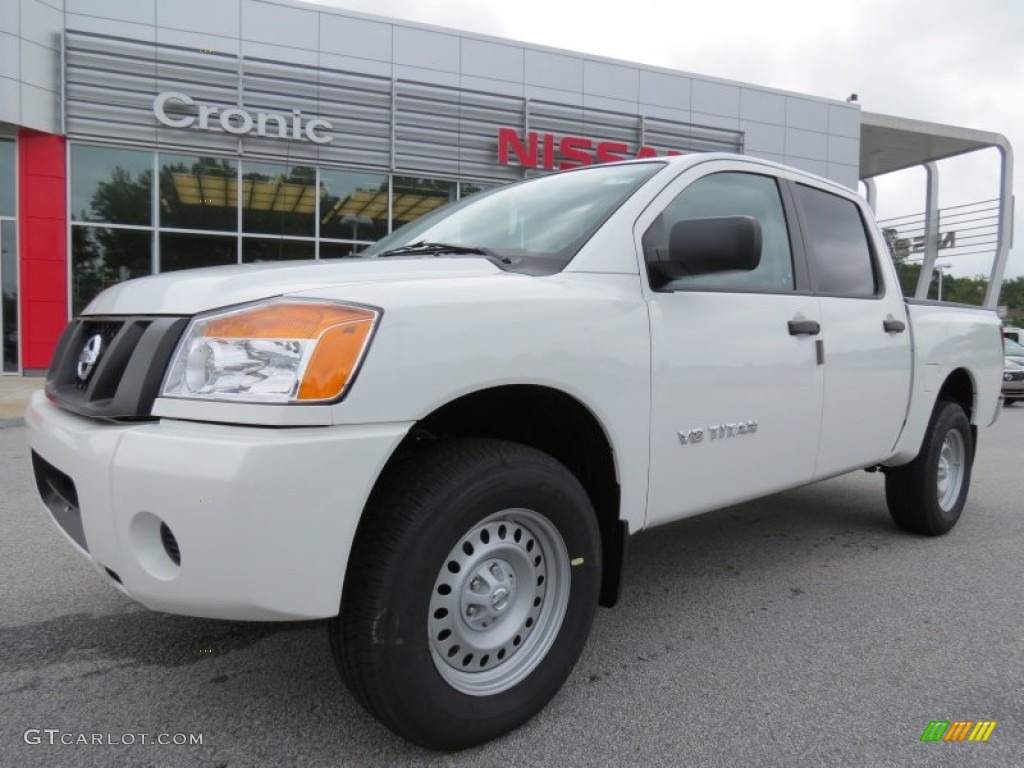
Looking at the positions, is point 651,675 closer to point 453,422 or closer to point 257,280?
point 453,422

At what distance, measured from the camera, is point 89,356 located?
6.93 feet

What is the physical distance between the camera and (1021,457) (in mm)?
7266

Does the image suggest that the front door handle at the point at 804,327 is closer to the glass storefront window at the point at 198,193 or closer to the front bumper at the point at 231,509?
the front bumper at the point at 231,509

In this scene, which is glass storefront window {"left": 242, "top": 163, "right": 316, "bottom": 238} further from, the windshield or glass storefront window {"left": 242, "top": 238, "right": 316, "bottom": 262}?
the windshield

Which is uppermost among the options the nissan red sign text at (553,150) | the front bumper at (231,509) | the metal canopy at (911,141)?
the metal canopy at (911,141)

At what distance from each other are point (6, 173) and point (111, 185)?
5.77ft

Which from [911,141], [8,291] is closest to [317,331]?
[8,291]

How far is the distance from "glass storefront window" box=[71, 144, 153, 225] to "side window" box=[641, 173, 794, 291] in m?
13.3

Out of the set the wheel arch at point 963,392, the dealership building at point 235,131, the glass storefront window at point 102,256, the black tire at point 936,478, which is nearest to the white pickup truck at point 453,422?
the black tire at point 936,478

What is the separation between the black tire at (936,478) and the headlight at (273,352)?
350 cm

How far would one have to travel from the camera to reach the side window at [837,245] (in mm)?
3357

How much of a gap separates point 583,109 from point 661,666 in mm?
15973

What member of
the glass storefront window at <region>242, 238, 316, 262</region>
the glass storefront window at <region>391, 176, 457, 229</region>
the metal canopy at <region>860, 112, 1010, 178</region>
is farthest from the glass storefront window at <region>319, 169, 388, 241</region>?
the metal canopy at <region>860, 112, 1010, 178</region>

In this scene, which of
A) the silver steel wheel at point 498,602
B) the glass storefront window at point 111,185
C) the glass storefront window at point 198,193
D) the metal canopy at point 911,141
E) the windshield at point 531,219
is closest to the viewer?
the silver steel wheel at point 498,602
